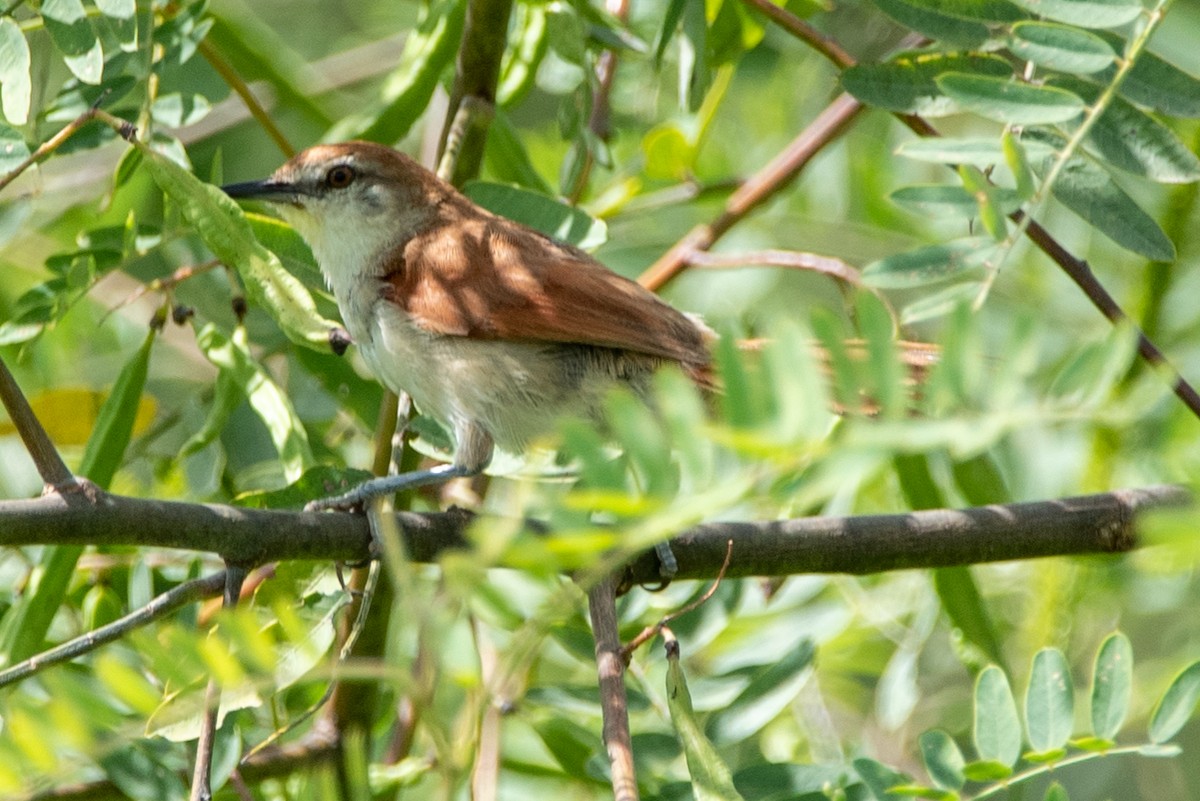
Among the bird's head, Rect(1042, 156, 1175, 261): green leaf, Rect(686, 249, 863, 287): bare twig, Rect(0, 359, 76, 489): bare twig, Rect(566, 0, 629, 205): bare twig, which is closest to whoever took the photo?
Rect(0, 359, 76, 489): bare twig

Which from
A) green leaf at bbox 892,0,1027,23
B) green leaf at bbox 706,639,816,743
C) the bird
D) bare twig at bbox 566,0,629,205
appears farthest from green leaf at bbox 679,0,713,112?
green leaf at bbox 706,639,816,743

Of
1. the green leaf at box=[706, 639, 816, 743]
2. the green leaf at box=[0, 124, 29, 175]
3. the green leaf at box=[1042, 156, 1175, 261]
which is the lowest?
the green leaf at box=[706, 639, 816, 743]

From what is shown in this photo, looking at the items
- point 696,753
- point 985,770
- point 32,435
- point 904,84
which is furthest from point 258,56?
point 985,770

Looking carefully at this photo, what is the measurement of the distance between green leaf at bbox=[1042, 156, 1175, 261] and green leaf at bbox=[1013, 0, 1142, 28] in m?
0.26

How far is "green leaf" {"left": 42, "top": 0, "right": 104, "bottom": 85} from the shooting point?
8.18 feet

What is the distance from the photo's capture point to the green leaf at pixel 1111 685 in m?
2.29

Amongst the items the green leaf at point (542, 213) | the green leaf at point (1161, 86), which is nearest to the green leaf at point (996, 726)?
the green leaf at point (1161, 86)

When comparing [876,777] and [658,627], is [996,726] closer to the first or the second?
[876,777]

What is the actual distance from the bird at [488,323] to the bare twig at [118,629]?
3.03ft

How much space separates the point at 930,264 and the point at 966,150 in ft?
0.73

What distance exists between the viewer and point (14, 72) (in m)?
2.47

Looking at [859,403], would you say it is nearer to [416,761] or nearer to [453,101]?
[416,761]

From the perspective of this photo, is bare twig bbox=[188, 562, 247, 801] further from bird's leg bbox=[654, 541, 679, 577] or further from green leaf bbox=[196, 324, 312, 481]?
bird's leg bbox=[654, 541, 679, 577]

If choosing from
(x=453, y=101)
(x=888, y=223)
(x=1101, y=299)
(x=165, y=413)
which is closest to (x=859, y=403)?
(x=1101, y=299)
